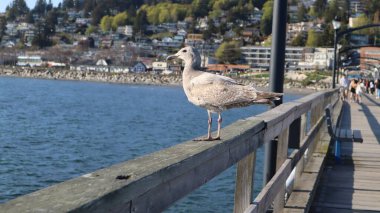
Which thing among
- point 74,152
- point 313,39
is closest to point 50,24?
point 313,39

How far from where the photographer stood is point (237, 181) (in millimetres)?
2750

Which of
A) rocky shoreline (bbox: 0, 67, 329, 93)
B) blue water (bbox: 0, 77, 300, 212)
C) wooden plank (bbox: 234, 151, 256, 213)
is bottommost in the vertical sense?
rocky shoreline (bbox: 0, 67, 329, 93)

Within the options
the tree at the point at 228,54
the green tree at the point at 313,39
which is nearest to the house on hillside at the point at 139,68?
the tree at the point at 228,54

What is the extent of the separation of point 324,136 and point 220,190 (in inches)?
100

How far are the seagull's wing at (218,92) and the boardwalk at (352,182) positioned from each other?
84.2 inches

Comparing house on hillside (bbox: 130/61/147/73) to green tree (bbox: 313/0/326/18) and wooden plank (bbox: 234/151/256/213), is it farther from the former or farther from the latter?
wooden plank (bbox: 234/151/256/213)

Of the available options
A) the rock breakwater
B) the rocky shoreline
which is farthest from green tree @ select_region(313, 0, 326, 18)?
the rocky shoreline

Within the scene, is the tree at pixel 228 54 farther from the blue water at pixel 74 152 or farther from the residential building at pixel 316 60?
the blue water at pixel 74 152

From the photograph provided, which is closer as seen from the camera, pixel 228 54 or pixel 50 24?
pixel 228 54

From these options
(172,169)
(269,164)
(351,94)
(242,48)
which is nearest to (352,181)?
(269,164)

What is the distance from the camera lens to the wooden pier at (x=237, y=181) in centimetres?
140

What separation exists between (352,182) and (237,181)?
339 centimetres

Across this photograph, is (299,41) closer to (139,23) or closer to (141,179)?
(139,23)

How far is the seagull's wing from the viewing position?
2.71 metres
